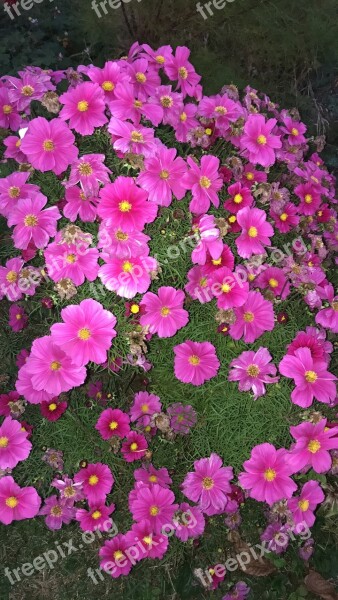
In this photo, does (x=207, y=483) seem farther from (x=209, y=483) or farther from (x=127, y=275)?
(x=127, y=275)

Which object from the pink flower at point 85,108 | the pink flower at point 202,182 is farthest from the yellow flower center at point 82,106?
the pink flower at point 202,182

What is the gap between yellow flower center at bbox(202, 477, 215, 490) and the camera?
5.82 feet

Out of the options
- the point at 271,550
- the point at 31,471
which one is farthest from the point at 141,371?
the point at 271,550

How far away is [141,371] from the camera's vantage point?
1938 millimetres

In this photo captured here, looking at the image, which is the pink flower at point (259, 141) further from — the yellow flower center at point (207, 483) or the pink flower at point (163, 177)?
the yellow flower center at point (207, 483)

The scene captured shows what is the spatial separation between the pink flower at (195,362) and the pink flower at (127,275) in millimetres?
241

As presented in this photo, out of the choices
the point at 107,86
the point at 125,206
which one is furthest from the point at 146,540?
the point at 107,86

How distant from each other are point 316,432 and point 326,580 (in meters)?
0.83

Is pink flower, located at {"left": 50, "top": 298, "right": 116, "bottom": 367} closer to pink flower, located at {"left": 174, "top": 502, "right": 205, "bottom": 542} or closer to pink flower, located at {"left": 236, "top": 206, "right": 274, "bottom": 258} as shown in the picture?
pink flower, located at {"left": 236, "top": 206, "right": 274, "bottom": 258}

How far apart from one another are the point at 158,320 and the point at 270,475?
0.55 m

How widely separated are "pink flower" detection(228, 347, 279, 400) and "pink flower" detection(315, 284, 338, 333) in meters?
0.24

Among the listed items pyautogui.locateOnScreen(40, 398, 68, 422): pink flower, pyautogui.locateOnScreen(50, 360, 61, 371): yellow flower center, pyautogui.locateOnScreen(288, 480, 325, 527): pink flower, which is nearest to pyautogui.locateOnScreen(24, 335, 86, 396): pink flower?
pyautogui.locateOnScreen(50, 360, 61, 371): yellow flower center

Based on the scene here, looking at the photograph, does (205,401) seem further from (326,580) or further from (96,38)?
(96,38)

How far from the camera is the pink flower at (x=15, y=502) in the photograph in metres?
1.71
